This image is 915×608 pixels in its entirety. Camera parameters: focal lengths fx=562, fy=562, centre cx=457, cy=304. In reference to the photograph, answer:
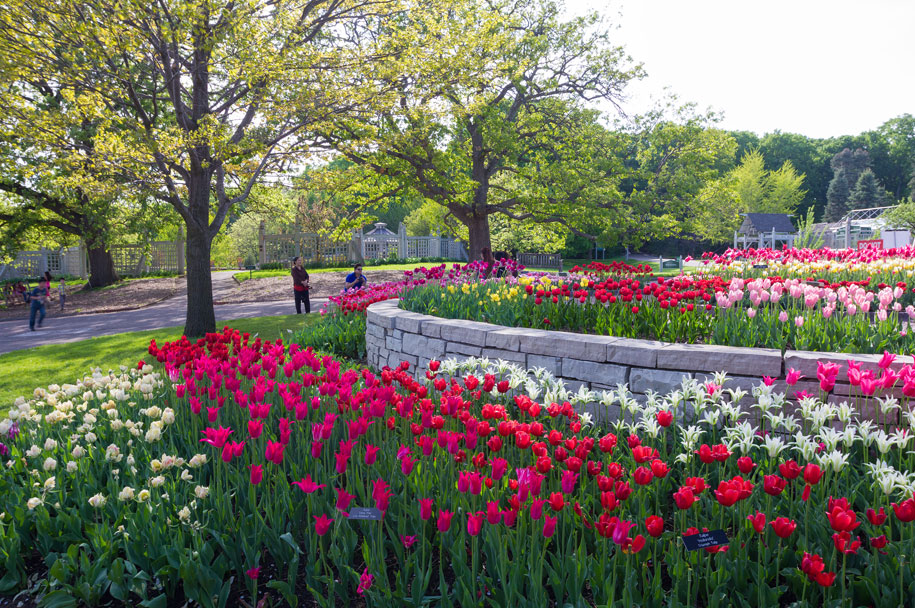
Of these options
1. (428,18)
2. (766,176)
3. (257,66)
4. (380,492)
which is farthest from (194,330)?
(766,176)

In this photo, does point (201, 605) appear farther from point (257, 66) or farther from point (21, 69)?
point (21, 69)

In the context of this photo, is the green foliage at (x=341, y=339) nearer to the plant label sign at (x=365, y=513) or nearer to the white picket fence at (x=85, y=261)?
the plant label sign at (x=365, y=513)

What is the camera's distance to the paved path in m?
11.8

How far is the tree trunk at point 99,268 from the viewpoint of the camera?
2205 cm

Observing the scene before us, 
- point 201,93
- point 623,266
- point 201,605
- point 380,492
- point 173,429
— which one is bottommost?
point 201,605

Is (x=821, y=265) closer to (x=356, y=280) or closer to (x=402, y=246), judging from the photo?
(x=356, y=280)

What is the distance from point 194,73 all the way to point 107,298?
41.3 feet

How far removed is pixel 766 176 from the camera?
2356 inches

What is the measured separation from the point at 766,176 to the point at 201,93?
2488 inches

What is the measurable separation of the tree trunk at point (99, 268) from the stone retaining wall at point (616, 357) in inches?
828

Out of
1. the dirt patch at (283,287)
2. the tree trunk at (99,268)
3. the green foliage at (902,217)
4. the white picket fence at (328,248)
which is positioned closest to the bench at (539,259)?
the white picket fence at (328,248)

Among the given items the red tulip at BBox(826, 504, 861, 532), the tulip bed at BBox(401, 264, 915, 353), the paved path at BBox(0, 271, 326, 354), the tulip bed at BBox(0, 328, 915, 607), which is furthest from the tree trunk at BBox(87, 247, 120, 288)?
the red tulip at BBox(826, 504, 861, 532)

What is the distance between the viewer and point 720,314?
4.86 metres

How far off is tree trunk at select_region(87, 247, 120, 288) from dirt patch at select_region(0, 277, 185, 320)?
463mm
